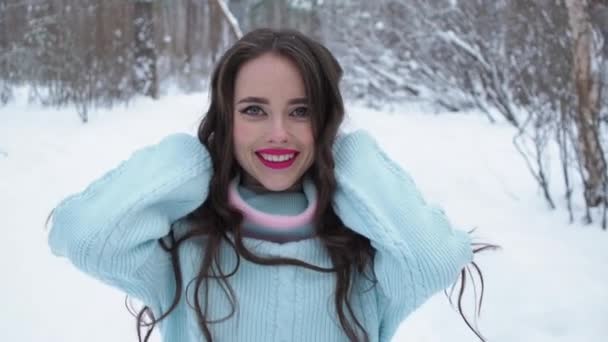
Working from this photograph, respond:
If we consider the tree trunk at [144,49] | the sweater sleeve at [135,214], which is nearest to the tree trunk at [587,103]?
the sweater sleeve at [135,214]

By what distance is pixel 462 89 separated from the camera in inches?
387

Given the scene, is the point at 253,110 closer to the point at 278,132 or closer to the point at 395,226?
the point at 278,132

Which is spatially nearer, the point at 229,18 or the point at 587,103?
the point at 587,103

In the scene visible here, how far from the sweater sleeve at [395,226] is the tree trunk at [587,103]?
3022mm

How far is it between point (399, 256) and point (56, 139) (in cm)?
653

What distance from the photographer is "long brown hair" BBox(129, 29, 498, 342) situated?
1321 mm

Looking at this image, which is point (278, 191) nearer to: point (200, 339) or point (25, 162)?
point (200, 339)

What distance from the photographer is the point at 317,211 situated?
4.42 feet

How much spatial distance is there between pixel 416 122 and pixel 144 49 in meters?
5.46

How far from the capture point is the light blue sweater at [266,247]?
1188 mm

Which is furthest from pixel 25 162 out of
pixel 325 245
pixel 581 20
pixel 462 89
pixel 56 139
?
pixel 462 89

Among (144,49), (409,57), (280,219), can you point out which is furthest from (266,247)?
(144,49)

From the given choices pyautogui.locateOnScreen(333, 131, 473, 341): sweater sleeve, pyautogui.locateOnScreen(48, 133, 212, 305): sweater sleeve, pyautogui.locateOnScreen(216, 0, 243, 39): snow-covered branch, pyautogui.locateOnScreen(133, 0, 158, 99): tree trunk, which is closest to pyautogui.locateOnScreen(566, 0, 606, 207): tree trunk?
pyautogui.locateOnScreen(333, 131, 473, 341): sweater sleeve

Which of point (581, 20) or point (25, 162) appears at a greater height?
point (581, 20)
